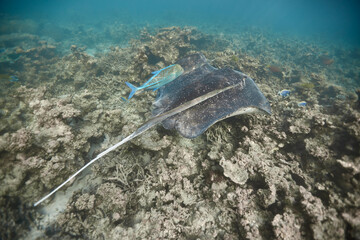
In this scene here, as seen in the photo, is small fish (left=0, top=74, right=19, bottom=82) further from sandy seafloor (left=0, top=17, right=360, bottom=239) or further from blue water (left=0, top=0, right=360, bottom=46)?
blue water (left=0, top=0, right=360, bottom=46)

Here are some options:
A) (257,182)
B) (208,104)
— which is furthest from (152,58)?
(257,182)

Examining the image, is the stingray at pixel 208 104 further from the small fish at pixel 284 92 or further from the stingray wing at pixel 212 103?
the small fish at pixel 284 92

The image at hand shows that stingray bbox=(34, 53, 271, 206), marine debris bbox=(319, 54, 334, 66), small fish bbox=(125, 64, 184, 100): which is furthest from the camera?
marine debris bbox=(319, 54, 334, 66)

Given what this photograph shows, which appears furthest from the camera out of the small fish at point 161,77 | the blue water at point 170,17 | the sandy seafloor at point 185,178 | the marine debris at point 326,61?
the blue water at point 170,17

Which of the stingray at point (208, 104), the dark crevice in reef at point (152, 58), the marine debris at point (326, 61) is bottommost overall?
the marine debris at point (326, 61)

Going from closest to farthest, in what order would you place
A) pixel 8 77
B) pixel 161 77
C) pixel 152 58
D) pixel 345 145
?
1. pixel 345 145
2. pixel 161 77
3. pixel 8 77
4. pixel 152 58

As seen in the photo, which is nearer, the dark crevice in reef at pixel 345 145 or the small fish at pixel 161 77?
the dark crevice in reef at pixel 345 145

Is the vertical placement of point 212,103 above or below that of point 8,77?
above

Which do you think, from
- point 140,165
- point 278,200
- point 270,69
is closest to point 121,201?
point 140,165

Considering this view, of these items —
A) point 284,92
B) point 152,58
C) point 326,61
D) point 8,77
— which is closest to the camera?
point 284,92

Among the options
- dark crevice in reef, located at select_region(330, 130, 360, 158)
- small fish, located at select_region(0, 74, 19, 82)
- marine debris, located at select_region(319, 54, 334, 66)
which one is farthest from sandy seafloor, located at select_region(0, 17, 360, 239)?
marine debris, located at select_region(319, 54, 334, 66)

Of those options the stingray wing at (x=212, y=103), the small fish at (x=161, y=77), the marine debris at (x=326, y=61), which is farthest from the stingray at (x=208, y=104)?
the marine debris at (x=326, y=61)

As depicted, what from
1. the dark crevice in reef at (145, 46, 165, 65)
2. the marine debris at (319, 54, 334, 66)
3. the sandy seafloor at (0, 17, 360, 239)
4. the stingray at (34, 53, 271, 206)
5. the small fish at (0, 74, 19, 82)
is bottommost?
the marine debris at (319, 54, 334, 66)

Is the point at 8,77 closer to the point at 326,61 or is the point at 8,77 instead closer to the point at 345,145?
the point at 345,145
